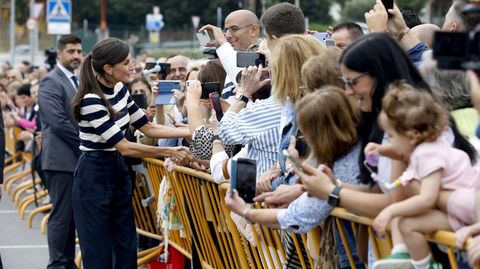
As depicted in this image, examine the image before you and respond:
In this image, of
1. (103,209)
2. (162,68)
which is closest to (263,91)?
(103,209)

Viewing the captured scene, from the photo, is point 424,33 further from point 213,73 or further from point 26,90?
point 26,90

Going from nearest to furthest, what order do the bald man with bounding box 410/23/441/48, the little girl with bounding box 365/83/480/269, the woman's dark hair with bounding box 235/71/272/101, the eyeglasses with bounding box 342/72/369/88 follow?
the little girl with bounding box 365/83/480/269 < the eyeglasses with bounding box 342/72/369/88 < the woman's dark hair with bounding box 235/71/272/101 < the bald man with bounding box 410/23/441/48

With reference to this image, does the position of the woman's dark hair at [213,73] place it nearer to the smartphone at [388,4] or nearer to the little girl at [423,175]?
the smartphone at [388,4]

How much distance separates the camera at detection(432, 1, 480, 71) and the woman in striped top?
441 cm

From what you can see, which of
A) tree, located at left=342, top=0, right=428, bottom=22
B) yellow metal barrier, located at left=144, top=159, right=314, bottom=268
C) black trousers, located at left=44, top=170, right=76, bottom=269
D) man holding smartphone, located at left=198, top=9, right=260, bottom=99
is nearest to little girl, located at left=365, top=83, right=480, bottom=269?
yellow metal barrier, located at left=144, top=159, right=314, bottom=268

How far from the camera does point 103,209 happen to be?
836cm

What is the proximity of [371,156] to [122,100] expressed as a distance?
4.05 m

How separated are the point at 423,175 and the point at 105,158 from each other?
4294mm

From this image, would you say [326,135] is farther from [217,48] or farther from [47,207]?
[47,207]

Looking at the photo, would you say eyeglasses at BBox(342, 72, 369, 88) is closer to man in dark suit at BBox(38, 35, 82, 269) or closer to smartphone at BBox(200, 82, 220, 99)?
smartphone at BBox(200, 82, 220, 99)

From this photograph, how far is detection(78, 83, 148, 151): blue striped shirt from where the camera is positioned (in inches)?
325

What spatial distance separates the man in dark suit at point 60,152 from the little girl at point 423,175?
6167mm

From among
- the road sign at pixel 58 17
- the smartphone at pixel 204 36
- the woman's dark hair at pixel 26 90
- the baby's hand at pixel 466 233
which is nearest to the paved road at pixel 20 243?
the smartphone at pixel 204 36

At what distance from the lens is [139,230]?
10.9 metres
